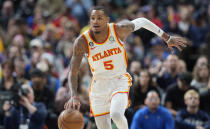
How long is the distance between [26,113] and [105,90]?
265 centimetres

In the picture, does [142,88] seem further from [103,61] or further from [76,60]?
[76,60]

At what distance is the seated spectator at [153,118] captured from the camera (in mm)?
8039

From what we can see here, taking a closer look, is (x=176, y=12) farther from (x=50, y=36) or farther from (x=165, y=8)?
(x=50, y=36)

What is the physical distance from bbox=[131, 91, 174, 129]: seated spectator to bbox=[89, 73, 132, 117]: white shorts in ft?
6.88

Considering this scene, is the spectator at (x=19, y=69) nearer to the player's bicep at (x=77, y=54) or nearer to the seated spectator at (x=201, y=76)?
the seated spectator at (x=201, y=76)

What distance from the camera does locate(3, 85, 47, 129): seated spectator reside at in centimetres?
778

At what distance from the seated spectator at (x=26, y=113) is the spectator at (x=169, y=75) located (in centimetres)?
318

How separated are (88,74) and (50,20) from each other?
356 cm

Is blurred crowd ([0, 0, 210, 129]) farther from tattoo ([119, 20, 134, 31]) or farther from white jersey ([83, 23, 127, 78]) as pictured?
tattoo ([119, 20, 134, 31])

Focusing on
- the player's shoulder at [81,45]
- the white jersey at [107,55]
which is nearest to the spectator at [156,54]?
the white jersey at [107,55]

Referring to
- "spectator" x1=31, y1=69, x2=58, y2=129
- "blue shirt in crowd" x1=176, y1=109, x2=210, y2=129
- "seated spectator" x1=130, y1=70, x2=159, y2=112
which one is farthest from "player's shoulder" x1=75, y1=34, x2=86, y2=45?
"blue shirt in crowd" x1=176, y1=109, x2=210, y2=129

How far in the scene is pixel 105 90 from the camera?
5977 millimetres

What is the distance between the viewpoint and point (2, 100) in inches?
336

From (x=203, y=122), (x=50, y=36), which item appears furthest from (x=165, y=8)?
(x=203, y=122)
